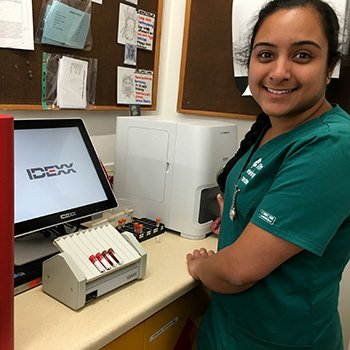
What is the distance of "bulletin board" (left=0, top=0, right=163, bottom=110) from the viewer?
1271 millimetres

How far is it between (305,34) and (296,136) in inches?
8.4

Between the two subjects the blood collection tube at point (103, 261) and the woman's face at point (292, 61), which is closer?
the woman's face at point (292, 61)

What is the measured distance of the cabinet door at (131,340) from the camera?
872 millimetres

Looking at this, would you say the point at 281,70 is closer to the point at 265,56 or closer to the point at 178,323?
the point at 265,56

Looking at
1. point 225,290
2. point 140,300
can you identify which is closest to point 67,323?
point 140,300

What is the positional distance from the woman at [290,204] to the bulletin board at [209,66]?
739mm

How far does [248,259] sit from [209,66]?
115cm

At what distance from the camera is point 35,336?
778 millimetres

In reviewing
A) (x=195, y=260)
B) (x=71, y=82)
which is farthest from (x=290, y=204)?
(x=71, y=82)

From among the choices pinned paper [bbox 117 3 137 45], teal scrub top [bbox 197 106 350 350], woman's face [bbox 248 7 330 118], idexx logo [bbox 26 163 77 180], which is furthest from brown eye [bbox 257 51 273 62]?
pinned paper [bbox 117 3 137 45]

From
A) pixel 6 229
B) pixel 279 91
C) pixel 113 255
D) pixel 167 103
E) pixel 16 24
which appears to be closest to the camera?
pixel 6 229

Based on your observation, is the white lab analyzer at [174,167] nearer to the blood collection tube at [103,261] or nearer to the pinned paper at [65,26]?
the pinned paper at [65,26]

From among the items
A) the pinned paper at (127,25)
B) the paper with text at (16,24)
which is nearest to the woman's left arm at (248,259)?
the paper with text at (16,24)

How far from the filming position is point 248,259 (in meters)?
0.81
